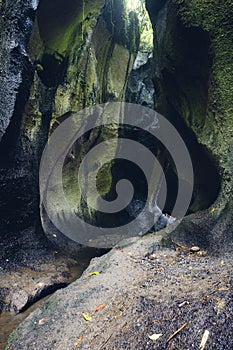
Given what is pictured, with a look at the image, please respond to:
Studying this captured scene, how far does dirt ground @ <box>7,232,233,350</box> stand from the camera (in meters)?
2.21

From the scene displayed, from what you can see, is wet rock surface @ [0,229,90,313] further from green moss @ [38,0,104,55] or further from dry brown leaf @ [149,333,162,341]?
green moss @ [38,0,104,55]

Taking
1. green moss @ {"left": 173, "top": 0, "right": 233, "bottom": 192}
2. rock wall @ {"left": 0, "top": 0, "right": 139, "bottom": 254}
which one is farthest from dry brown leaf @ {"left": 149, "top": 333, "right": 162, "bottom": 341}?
rock wall @ {"left": 0, "top": 0, "right": 139, "bottom": 254}

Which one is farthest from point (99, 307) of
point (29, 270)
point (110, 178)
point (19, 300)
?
point (110, 178)

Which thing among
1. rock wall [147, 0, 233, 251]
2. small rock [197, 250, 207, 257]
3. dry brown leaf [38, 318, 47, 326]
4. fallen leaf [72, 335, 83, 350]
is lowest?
dry brown leaf [38, 318, 47, 326]

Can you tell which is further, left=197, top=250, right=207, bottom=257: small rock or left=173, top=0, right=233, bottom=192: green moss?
left=173, top=0, right=233, bottom=192: green moss

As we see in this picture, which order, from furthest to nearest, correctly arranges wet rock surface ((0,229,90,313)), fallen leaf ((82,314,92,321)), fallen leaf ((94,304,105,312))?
1. wet rock surface ((0,229,90,313))
2. fallen leaf ((94,304,105,312))
3. fallen leaf ((82,314,92,321))

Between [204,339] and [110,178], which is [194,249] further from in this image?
[110,178]

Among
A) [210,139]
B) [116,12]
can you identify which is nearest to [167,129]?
[210,139]

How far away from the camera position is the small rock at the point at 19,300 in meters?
4.60

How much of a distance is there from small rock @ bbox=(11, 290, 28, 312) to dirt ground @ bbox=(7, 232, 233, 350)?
109 cm

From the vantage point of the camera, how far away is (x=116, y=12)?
28.9 feet

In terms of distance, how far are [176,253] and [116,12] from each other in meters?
7.13

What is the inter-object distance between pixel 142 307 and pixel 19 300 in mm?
2616

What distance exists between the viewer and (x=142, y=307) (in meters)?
2.81
